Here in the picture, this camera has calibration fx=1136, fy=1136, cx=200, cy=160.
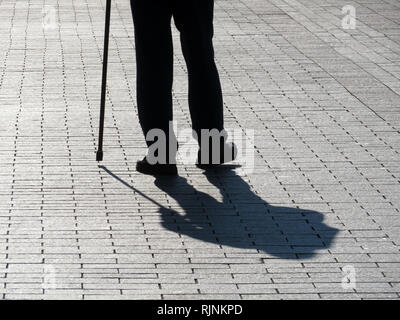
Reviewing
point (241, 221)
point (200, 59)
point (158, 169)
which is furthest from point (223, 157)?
point (241, 221)

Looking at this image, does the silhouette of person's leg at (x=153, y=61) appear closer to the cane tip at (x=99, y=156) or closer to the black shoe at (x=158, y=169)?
the black shoe at (x=158, y=169)

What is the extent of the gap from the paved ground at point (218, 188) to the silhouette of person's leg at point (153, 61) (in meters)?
0.38

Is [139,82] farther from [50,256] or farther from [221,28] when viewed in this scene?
[221,28]

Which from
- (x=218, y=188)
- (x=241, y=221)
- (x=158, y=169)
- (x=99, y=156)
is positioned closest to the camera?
(x=241, y=221)

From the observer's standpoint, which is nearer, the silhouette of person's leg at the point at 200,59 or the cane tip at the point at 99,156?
the silhouette of person's leg at the point at 200,59

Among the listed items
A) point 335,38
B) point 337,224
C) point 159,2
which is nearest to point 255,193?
point 337,224

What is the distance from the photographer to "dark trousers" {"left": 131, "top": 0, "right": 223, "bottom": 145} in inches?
281

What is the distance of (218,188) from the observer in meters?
6.99

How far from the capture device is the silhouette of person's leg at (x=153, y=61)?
7.12 meters

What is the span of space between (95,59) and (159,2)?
4.22 m

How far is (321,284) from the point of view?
527cm

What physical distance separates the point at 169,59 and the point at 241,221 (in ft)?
4.82

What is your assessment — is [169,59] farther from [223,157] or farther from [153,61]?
[223,157]

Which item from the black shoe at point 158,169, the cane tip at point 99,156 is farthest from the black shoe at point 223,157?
the cane tip at point 99,156
